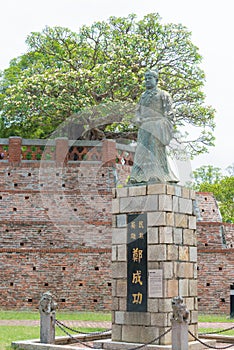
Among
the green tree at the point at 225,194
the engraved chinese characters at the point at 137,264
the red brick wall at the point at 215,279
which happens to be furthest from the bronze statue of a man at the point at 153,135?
the green tree at the point at 225,194

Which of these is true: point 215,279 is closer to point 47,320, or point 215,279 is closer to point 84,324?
point 84,324

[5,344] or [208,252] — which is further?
[208,252]

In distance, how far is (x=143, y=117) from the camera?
458 inches

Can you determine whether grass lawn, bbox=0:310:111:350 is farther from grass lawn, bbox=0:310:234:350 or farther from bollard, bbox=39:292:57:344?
bollard, bbox=39:292:57:344

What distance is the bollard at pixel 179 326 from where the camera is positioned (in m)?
9.64

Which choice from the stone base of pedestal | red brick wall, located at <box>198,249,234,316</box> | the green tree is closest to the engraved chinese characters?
the stone base of pedestal

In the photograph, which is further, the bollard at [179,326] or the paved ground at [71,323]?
the paved ground at [71,323]

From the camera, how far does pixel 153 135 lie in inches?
450

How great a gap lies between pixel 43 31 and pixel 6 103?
13.0 feet

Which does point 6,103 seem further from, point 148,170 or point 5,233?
point 148,170

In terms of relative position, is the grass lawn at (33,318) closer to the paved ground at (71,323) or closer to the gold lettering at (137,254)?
the paved ground at (71,323)

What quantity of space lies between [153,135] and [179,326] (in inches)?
140

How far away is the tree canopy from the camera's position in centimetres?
2583

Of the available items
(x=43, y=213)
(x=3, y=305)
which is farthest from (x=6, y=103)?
(x=3, y=305)
